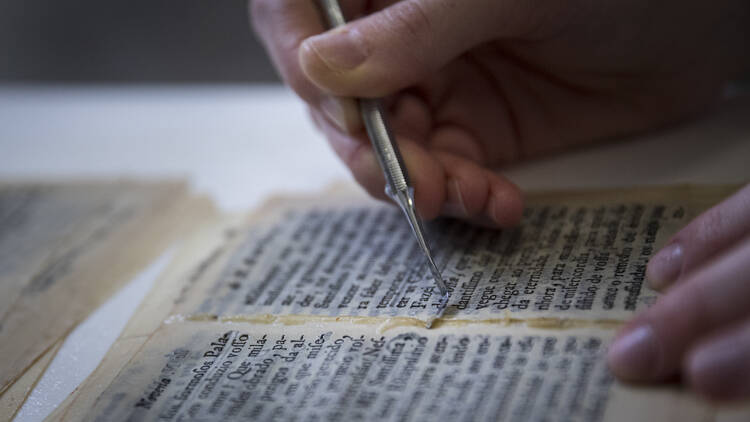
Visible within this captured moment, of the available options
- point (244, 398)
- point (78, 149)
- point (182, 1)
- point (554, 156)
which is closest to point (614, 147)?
point (554, 156)

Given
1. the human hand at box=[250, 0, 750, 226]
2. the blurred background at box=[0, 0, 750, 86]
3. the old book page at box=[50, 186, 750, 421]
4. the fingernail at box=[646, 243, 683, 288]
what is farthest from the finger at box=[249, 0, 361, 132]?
the blurred background at box=[0, 0, 750, 86]

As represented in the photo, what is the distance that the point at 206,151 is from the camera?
800mm

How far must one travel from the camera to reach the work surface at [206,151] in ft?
1.84

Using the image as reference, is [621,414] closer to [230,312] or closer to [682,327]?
[682,327]

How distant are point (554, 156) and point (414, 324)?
288mm

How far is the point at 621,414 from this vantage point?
352mm

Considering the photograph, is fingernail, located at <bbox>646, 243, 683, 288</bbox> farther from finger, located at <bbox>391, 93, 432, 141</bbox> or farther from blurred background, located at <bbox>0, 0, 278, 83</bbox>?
blurred background, located at <bbox>0, 0, 278, 83</bbox>

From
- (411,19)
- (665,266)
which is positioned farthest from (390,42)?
(665,266)

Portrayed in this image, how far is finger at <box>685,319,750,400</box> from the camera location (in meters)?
0.34

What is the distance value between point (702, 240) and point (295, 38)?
37cm

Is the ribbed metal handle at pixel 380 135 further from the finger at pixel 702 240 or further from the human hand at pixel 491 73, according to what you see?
the finger at pixel 702 240

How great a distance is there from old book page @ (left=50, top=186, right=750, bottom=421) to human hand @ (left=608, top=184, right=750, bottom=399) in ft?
0.04

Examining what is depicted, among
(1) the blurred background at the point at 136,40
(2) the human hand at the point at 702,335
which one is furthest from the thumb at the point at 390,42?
(1) the blurred background at the point at 136,40

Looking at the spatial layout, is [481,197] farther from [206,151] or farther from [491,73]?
[206,151]
